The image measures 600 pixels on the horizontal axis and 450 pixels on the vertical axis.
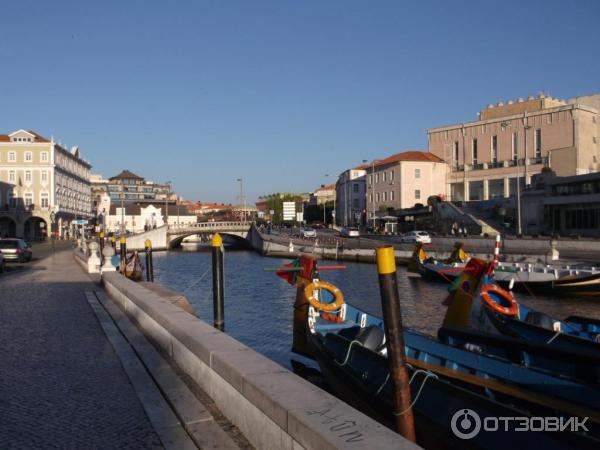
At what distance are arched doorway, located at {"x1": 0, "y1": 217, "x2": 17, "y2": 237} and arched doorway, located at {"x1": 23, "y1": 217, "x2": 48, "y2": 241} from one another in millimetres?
1530

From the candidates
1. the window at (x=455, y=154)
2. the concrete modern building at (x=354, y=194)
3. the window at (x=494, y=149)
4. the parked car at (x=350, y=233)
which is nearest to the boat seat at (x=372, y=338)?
the parked car at (x=350, y=233)

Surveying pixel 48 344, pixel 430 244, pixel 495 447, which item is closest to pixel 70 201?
pixel 430 244

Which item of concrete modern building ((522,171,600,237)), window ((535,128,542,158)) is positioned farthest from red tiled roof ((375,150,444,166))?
concrete modern building ((522,171,600,237))

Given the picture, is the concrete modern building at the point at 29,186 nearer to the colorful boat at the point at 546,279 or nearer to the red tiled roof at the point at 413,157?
the red tiled roof at the point at 413,157

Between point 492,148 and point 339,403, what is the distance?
312 feet

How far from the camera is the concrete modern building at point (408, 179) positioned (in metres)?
94.4

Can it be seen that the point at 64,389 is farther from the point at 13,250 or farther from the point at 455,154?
the point at 455,154

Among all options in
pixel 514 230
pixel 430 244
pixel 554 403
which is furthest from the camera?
pixel 514 230

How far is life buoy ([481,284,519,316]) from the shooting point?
503 inches

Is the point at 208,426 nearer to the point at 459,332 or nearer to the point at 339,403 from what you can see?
Answer: the point at 339,403

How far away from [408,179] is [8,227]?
2416 inches

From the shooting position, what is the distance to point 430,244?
5856 centimetres

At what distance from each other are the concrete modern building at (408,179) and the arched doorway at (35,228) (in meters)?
52.3

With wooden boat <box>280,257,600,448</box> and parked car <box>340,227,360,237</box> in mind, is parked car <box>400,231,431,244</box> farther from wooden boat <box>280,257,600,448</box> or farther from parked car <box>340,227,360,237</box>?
wooden boat <box>280,257,600,448</box>
